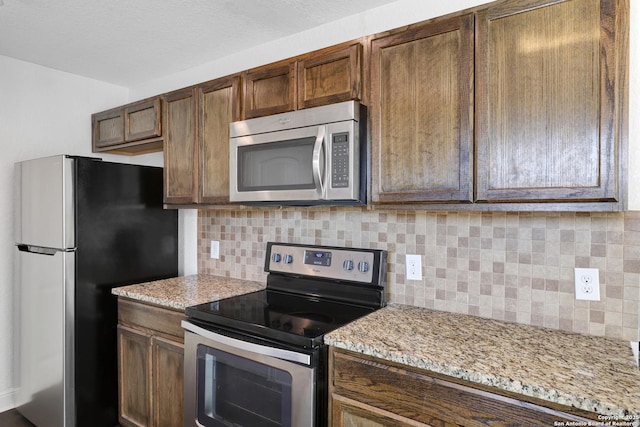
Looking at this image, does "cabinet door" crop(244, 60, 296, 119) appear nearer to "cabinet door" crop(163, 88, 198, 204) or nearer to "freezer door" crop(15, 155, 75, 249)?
"cabinet door" crop(163, 88, 198, 204)

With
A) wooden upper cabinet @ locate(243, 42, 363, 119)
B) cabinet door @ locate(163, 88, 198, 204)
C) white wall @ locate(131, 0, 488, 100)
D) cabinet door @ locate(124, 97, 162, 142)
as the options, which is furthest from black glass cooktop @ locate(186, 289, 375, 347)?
white wall @ locate(131, 0, 488, 100)

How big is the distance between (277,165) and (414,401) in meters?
1.19

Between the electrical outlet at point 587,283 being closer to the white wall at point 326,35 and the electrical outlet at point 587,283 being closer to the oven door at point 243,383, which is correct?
the oven door at point 243,383

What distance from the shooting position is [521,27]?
4.46 ft

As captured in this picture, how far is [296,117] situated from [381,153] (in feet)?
1.52

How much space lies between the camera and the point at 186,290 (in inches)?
89.0

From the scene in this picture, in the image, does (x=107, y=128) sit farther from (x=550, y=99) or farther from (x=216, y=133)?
(x=550, y=99)

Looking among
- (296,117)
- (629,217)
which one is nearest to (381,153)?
(296,117)

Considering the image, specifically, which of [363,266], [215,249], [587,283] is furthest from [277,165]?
[587,283]

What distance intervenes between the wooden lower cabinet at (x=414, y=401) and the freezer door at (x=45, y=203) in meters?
1.78

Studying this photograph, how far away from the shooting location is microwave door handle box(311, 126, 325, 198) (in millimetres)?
1719

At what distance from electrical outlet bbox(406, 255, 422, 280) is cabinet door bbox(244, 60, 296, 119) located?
94 cm

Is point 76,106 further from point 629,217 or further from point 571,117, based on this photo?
point 629,217

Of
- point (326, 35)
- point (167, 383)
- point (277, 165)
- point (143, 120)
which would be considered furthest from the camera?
point (143, 120)
